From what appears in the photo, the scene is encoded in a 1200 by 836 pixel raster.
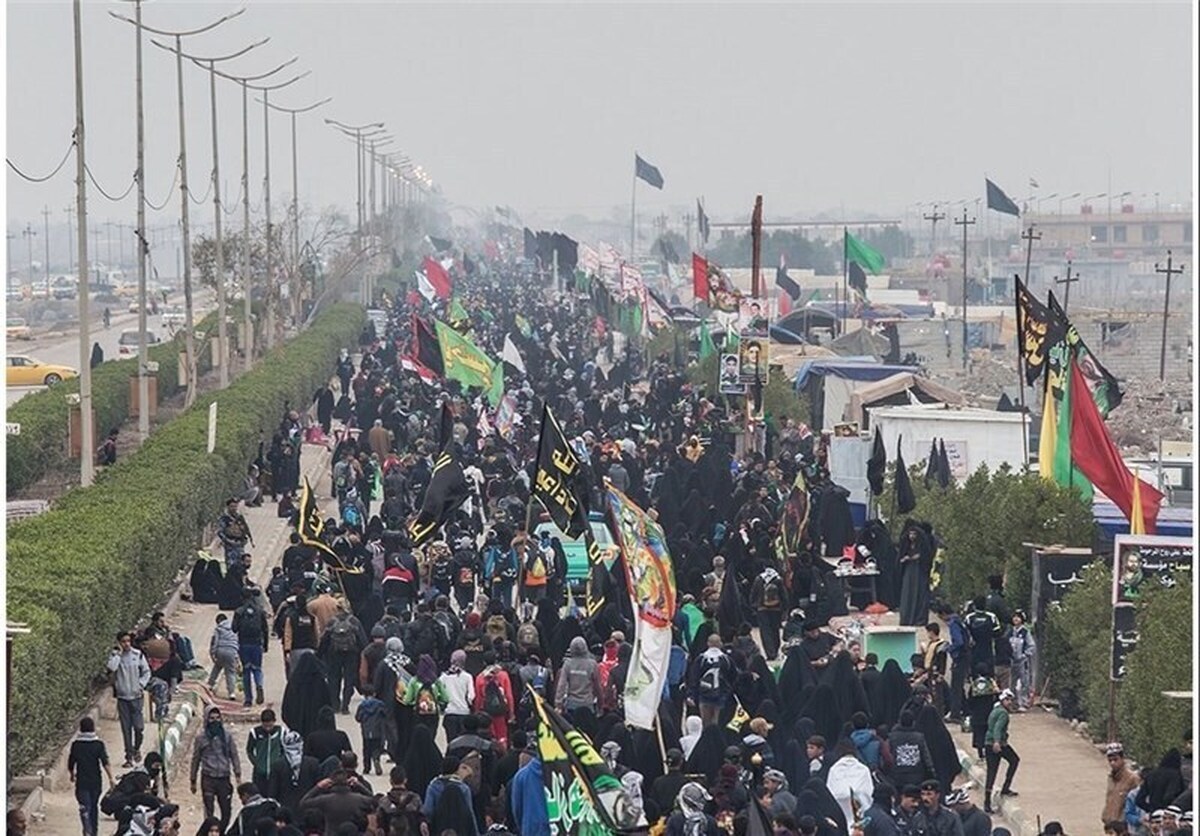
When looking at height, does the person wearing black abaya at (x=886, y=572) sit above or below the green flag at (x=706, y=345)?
above

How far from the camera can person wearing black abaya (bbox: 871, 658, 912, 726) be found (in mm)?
18141

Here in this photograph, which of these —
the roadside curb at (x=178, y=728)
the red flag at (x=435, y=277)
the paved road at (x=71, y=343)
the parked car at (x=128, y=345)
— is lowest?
the paved road at (x=71, y=343)

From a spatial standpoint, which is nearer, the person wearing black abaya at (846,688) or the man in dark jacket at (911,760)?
the man in dark jacket at (911,760)

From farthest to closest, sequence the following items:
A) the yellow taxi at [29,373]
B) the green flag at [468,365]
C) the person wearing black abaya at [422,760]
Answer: the yellow taxi at [29,373]
the green flag at [468,365]
the person wearing black abaya at [422,760]

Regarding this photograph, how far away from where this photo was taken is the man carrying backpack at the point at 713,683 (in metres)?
18.6

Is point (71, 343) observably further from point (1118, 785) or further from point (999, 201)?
point (1118, 785)

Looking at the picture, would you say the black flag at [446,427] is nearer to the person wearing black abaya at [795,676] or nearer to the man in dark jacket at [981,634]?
the man in dark jacket at [981,634]

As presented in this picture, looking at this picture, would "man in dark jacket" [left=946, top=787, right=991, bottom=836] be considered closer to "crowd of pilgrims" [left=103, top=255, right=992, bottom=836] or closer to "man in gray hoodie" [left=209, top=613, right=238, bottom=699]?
Result: "crowd of pilgrims" [left=103, top=255, right=992, bottom=836]

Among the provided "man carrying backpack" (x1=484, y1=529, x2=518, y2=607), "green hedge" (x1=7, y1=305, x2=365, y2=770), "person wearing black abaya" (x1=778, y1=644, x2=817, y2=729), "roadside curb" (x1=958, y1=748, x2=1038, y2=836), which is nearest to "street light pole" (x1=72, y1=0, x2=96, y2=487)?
"green hedge" (x1=7, y1=305, x2=365, y2=770)

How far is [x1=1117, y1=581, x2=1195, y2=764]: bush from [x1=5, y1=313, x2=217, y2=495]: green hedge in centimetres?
1900

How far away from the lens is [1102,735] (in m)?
20.8

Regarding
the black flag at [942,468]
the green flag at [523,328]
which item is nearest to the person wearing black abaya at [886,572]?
the black flag at [942,468]

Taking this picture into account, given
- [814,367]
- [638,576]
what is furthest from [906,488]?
[814,367]

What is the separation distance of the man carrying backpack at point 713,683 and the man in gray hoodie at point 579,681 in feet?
2.34
